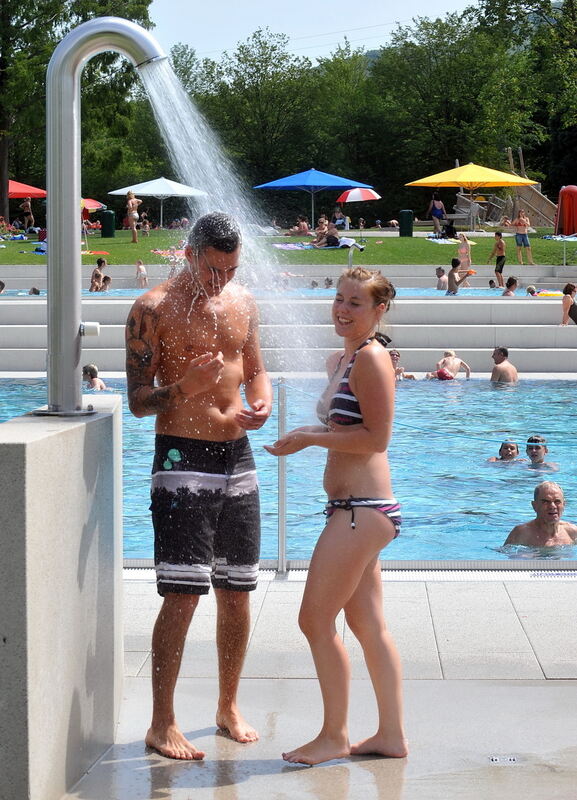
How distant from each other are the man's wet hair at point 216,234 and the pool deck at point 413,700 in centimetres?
174

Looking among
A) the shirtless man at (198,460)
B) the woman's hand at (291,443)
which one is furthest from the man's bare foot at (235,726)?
the woman's hand at (291,443)

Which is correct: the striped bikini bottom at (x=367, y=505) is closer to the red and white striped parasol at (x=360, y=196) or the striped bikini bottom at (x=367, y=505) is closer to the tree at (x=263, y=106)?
the red and white striped parasol at (x=360, y=196)

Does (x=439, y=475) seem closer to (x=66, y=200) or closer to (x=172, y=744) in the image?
(x=172, y=744)

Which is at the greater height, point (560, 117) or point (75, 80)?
point (560, 117)

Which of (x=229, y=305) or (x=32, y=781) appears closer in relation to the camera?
(x=32, y=781)

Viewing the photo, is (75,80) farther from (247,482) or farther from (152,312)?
(247,482)

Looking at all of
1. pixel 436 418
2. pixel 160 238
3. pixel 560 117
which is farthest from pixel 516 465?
pixel 560 117

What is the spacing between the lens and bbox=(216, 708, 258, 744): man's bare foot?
3.88 meters

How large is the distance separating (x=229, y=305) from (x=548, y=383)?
1344 centimetres

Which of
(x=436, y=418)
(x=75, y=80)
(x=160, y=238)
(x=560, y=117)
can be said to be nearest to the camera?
(x=75, y=80)

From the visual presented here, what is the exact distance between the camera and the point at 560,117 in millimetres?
57219

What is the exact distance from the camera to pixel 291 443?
3.65 meters

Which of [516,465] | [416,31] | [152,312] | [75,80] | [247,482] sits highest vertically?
[416,31]

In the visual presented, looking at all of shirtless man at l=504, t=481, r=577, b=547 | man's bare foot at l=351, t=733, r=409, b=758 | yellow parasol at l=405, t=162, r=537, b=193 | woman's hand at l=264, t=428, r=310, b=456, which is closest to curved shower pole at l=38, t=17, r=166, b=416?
woman's hand at l=264, t=428, r=310, b=456
